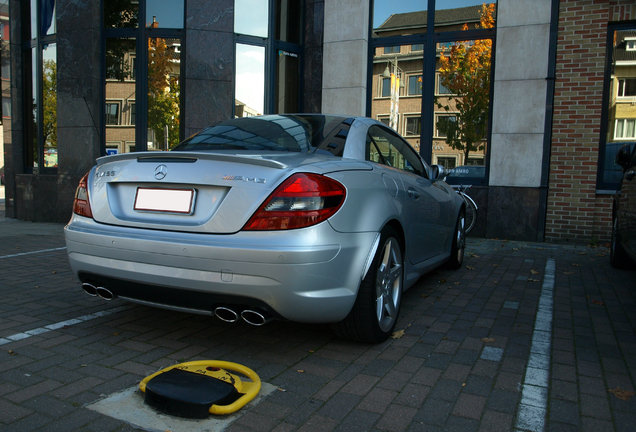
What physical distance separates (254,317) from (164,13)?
28.9ft

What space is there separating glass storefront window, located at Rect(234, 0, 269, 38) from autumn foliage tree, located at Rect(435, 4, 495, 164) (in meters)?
3.50

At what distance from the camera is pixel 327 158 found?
10.6ft

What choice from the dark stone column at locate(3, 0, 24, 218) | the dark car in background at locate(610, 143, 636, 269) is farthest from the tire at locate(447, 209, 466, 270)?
the dark stone column at locate(3, 0, 24, 218)

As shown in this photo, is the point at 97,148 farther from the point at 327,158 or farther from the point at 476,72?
the point at 327,158

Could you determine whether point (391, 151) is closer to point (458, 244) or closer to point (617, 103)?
point (458, 244)

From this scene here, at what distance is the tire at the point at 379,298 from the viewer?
3150 millimetres

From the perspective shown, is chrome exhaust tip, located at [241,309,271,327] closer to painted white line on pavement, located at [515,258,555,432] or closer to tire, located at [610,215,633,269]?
painted white line on pavement, located at [515,258,555,432]

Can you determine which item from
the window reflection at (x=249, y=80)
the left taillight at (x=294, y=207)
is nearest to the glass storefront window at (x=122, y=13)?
the window reflection at (x=249, y=80)

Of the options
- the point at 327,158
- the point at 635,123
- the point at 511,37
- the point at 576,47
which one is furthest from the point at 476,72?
the point at 327,158

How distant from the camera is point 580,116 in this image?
8188mm

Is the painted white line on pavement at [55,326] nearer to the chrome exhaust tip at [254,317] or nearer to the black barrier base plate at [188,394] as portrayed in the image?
the black barrier base plate at [188,394]

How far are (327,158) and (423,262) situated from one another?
157 cm

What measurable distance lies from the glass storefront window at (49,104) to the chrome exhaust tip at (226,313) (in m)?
9.54

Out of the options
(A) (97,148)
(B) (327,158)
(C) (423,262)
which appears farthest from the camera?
(A) (97,148)
